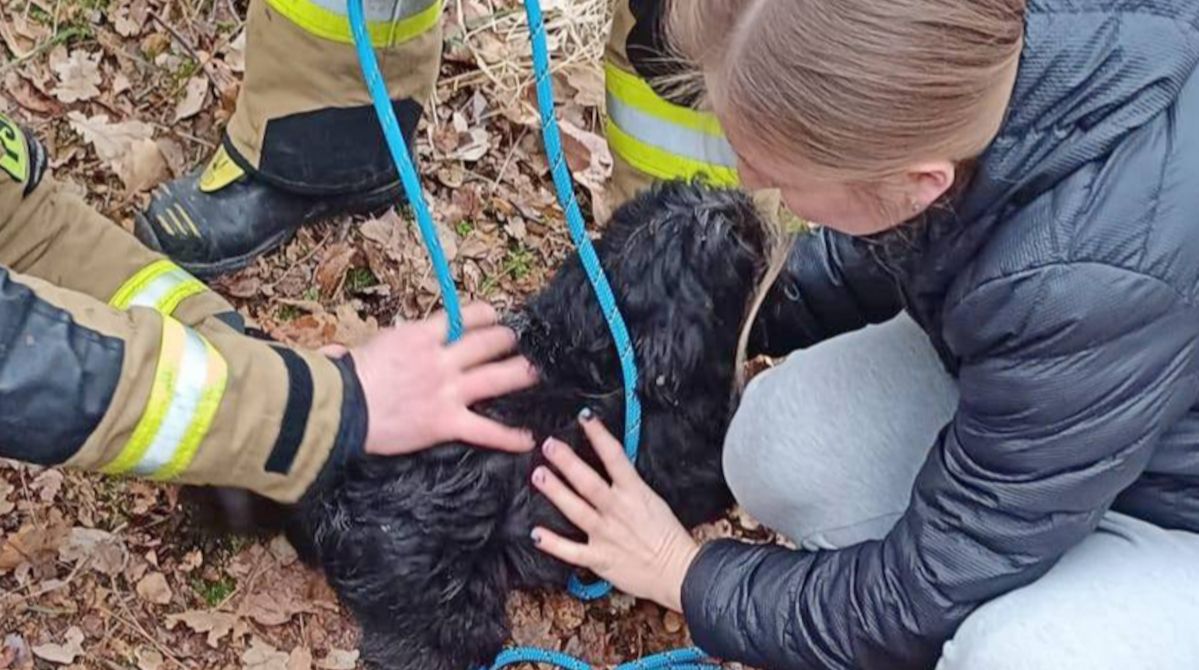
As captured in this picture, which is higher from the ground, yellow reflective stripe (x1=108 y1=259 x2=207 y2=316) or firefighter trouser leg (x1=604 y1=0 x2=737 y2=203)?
firefighter trouser leg (x1=604 y1=0 x2=737 y2=203)

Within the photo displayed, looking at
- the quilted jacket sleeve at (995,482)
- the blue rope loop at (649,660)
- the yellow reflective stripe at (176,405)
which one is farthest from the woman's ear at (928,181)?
the blue rope loop at (649,660)

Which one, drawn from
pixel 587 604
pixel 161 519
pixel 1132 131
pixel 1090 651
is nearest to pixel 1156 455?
pixel 1090 651

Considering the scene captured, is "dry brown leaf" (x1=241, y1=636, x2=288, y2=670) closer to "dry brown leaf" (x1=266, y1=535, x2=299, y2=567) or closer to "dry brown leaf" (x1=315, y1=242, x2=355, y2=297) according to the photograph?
"dry brown leaf" (x1=266, y1=535, x2=299, y2=567)

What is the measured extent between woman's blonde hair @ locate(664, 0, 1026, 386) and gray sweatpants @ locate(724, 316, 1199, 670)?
0.72 meters

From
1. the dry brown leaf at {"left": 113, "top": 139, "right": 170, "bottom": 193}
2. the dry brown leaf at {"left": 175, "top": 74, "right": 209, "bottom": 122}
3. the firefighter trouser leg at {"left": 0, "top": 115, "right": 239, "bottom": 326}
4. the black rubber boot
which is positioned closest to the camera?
the firefighter trouser leg at {"left": 0, "top": 115, "right": 239, "bottom": 326}

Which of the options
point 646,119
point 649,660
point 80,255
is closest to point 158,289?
point 80,255

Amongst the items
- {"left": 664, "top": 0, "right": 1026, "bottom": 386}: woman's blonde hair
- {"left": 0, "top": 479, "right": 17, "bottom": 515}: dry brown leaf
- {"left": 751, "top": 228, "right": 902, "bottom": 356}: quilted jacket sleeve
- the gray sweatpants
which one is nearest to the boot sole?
{"left": 0, "top": 479, "right": 17, "bottom": 515}: dry brown leaf

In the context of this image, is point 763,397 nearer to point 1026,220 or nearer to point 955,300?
point 955,300

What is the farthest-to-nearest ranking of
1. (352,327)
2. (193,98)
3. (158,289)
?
(193,98)
(352,327)
(158,289)

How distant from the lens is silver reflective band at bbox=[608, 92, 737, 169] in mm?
2877

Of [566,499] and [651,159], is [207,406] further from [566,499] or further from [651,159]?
[651,159]

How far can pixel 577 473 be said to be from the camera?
256 centimetres

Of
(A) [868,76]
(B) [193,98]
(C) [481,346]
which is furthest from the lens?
(B) [193,98]

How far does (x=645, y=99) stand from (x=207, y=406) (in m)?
1.23
